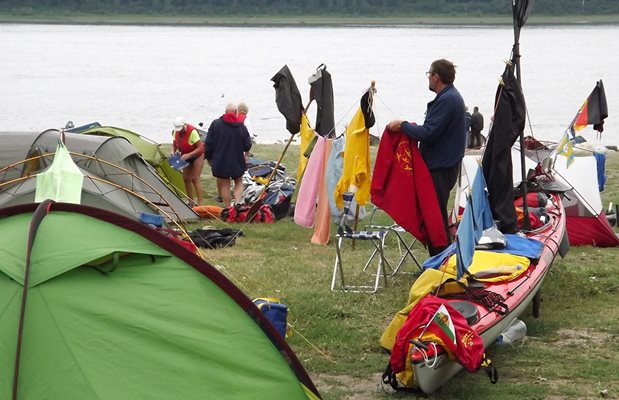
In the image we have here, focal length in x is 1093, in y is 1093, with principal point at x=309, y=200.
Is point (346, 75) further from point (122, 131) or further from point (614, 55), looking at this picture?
point (122, 131)

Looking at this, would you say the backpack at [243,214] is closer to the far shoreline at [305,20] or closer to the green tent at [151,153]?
the green tent at [151,153]

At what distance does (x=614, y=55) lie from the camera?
199 ft

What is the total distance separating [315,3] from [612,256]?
235ft

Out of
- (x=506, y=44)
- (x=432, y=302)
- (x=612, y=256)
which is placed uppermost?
(x=432, y=302)

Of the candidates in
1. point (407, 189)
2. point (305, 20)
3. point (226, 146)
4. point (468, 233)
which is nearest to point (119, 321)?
point (468, 233)

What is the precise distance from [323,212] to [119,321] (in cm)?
567

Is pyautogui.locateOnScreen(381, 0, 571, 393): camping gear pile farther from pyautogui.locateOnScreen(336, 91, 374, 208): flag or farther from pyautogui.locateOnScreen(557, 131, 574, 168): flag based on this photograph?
pyautogui.locateOnScreen(336, 91, 374, 208): flag

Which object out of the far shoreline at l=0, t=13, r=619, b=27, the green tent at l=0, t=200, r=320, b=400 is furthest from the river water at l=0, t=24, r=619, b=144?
the green tent at l=0, t=200, r=320, b=400

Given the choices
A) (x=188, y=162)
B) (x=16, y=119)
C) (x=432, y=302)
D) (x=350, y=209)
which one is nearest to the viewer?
(x=432, y=302)

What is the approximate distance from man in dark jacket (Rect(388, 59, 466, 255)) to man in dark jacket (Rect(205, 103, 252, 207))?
4.52m

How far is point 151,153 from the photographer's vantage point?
12.7m

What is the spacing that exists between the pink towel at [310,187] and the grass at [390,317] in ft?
0.90

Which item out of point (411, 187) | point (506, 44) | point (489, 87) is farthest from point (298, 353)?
point (506, 44)

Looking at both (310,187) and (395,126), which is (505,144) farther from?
(310,187)
